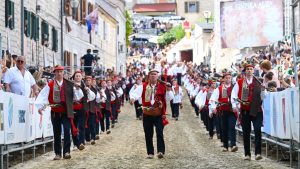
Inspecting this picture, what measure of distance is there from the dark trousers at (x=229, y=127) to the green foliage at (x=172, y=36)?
8645 centimetres

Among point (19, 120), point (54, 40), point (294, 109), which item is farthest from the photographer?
point (54, 40)

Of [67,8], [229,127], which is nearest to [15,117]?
[229,127]

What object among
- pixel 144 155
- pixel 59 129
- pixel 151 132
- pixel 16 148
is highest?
pixel 59 129

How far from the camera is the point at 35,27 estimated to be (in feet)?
108

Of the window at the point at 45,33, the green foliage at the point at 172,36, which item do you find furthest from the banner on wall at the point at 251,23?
the green foliage at the point at 172,36

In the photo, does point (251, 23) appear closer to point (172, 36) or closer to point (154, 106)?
point (154, 106)

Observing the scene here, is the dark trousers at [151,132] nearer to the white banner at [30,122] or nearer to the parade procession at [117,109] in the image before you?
the parade procession at [117,109]

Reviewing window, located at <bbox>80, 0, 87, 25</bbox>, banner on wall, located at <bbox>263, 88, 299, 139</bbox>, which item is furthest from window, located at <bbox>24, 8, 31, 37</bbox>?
window, located at <bbox>80, 0, 87, 25</bbox>

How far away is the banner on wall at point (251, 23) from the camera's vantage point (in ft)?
173

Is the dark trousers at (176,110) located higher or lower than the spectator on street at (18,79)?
lower

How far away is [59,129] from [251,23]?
36.0 metres

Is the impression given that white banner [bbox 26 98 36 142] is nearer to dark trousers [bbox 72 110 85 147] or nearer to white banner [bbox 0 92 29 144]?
white banner [bbox 0 92 29 144]

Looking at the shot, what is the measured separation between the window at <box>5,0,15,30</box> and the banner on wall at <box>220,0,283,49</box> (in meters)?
26.2

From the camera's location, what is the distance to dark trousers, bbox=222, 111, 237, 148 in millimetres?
21328
